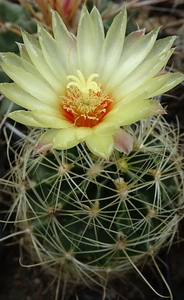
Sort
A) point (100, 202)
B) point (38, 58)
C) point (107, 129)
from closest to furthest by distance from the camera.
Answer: point (107, 129), point (38, 58), point (100, 202)

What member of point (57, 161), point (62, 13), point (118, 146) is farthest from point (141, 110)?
point (62, 13)

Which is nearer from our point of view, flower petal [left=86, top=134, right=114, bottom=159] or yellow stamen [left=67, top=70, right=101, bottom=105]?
flower petal [left=86, top=134, right=114, bottom=159]

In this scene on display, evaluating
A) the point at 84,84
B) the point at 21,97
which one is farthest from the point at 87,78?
the point at 21,97

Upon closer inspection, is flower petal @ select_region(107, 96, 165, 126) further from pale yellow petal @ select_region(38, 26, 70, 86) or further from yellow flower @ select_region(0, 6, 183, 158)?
pale yellow petal @ select_region(38, 26, 70, 86)

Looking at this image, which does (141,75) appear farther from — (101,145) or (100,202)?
(100,202)

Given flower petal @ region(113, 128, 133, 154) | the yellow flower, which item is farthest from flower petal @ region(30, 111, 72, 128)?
flower petal @ region(113, 128, 133, 154)

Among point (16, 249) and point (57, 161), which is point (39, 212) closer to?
point (57, 161)

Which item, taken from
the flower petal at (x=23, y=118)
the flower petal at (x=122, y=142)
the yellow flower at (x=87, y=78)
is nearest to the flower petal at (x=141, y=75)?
the yellow flower at (x=87, y=78)

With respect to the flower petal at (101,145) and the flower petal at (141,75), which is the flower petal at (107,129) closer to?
the flower petal at (101,145)
